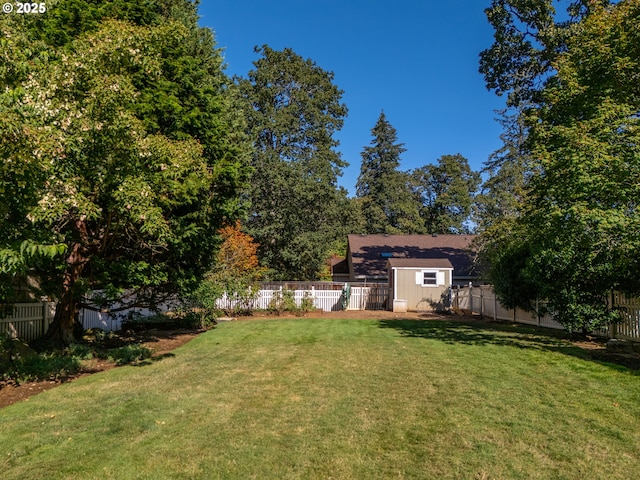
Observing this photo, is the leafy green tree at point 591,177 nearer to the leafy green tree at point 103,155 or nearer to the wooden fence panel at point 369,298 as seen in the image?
the leafy green tree at point 103,155

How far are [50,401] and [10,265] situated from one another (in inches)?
81.0

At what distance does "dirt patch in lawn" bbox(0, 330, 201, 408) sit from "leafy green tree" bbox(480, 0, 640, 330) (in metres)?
8.89

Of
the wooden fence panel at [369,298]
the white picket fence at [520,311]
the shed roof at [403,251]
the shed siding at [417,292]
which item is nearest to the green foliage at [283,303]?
the wooden fence panel at [369,298]

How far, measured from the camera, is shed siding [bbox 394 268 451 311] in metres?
21.4

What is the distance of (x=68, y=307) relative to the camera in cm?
912

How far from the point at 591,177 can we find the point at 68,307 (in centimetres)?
1065

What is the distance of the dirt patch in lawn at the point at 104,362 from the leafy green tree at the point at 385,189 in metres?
32.6

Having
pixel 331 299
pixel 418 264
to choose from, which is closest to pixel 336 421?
pixel 331 299

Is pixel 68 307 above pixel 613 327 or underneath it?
above

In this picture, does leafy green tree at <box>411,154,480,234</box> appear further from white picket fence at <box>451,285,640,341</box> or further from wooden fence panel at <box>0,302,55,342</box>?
wooden fence panel at <box>0,302,55,342</box>

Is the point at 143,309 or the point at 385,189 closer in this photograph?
the point at 143,309

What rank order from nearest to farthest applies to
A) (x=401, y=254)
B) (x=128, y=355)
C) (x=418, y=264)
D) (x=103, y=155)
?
(x=103, y=155), (x=128, y=355), (x=418, y=264), (x=401, y=254)

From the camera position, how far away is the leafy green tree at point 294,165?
93.1 ft

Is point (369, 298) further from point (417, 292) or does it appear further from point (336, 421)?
point (336, 421)
